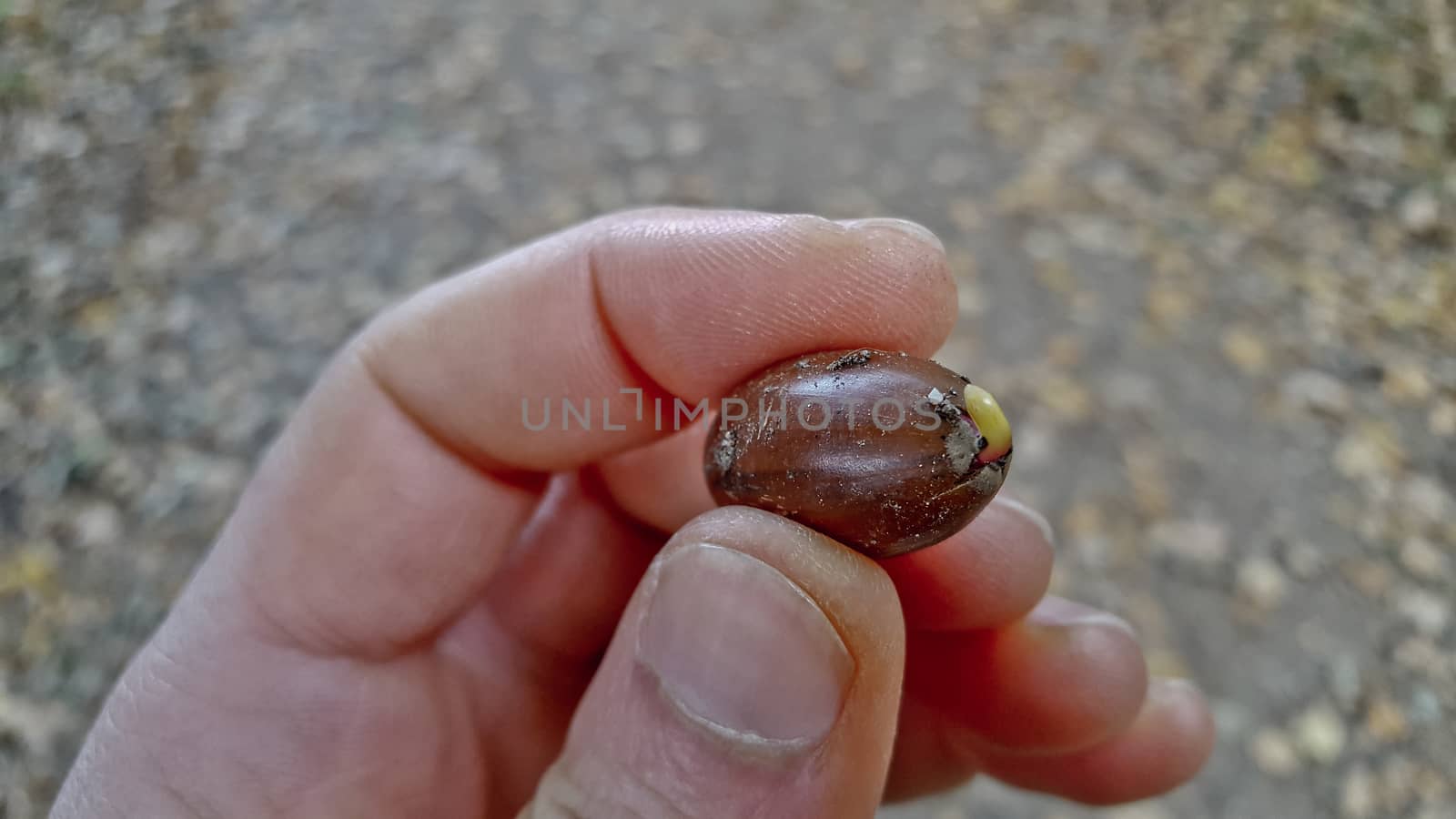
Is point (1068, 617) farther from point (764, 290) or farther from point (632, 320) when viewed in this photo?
point (632, 320)

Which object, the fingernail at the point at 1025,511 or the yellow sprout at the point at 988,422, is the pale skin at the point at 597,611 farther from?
the yellow sprout at the point at 988,422

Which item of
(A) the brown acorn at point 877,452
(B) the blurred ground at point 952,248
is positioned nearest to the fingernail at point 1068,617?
(A) the brown acorn at point 877,452

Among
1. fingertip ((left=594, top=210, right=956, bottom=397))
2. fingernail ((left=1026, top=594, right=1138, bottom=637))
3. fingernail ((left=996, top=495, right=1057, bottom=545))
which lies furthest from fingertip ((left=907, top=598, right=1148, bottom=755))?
fingertip ((left=594, top=210, right=956, bottom=397))

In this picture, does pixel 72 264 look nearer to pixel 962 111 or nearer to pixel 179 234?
pixel 179 234

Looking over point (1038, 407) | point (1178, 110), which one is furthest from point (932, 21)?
point (1038, 407)

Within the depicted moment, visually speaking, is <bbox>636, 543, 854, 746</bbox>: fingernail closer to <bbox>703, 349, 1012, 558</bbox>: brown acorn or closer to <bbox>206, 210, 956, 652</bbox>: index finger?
<bbox>703, 349, 1012, 558</bbox>: brown acorn
